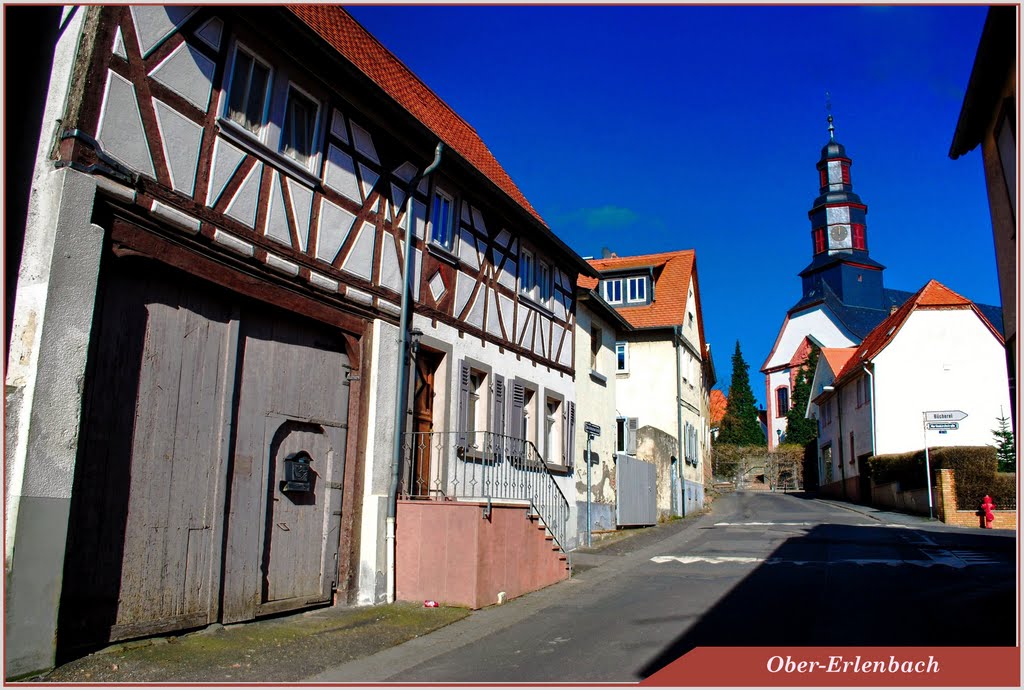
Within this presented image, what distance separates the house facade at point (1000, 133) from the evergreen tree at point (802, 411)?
47.6 meters

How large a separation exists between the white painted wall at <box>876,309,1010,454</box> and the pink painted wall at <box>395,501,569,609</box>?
27.7 metres

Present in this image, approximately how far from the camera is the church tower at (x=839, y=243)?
78000 millimetres

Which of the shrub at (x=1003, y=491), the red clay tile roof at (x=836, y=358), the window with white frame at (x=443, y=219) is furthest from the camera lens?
the red clay tile roof at (x=836, y=358)

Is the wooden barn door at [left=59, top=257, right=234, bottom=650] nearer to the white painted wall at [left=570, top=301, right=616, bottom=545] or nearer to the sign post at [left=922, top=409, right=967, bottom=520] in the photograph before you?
the white painted wall at [left=570, top=301, right=616, bottom=545]

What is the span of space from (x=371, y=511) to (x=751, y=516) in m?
19.0

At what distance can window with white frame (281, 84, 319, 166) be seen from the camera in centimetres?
923

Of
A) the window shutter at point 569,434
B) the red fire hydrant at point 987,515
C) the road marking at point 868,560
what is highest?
the window shutter at point 569,434

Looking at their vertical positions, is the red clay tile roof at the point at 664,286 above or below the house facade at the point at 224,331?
above

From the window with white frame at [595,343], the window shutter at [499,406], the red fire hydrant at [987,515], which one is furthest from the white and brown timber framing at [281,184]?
the red fire hydrant at [987,515]

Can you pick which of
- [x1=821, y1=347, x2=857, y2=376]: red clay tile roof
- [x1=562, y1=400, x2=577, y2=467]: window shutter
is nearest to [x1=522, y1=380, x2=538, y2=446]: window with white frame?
[x1=562, y1=400, x2=577, y2=467]: window shutter

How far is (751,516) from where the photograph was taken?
26.1 meters

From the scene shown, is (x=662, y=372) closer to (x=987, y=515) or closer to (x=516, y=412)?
(x=987, y=515)

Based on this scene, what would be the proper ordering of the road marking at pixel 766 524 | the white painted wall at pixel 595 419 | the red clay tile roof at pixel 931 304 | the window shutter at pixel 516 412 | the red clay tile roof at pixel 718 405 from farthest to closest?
1. the red clay tile roof at pixel 718 405
2. the red clay tile roof at pixel 931 304
3. the road marking at pixel 766 524
4. the white painted wall at pixel 595 419
5. the window shutter at pixel 516 412

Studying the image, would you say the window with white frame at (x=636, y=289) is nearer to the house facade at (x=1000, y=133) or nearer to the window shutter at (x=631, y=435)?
the window shutter at (x=631, y=435)
